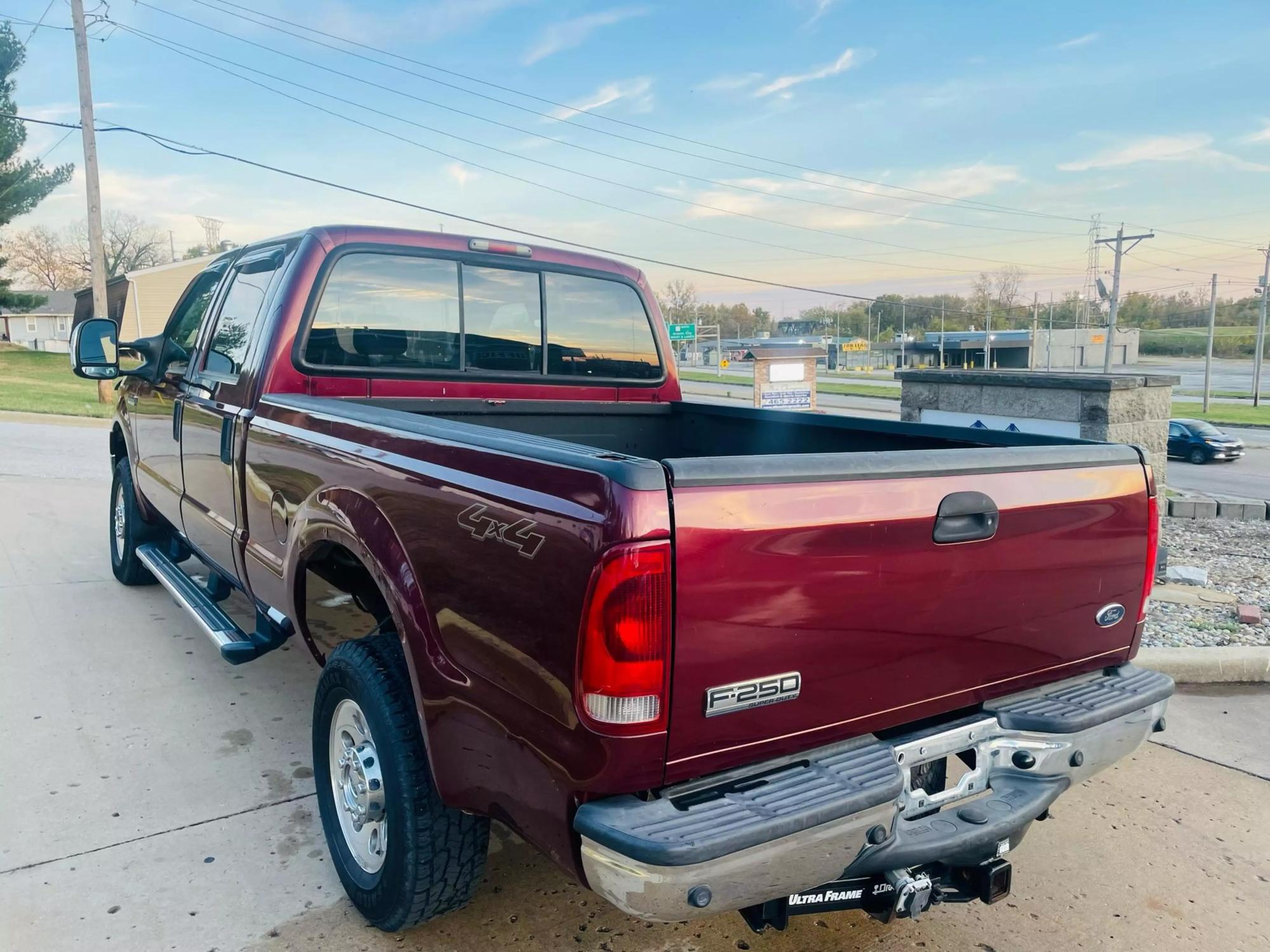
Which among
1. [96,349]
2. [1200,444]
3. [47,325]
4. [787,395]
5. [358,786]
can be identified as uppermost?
[47,325]

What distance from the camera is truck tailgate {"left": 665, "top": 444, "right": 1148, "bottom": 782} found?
6.26 ft

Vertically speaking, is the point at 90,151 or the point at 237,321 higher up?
the point at 90,151

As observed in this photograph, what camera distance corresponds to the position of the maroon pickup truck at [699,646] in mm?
1861

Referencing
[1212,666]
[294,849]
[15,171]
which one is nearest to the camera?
[294,849]

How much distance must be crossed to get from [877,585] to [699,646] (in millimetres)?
509

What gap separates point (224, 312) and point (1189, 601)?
20.8ft

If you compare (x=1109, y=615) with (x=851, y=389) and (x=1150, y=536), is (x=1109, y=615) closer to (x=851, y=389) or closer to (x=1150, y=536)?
(x=1150, y=536)

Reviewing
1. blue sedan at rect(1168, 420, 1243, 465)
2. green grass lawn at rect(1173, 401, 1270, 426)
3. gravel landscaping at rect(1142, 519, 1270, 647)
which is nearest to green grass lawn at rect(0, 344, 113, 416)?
gravel landscaping at rect(1142, 519, 1270, 647)

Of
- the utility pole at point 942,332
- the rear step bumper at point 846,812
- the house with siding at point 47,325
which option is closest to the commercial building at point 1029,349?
the utility pole at point 942,332

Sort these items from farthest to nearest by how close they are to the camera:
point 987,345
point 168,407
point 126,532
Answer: point 987,345
point 126,532
point 168,407

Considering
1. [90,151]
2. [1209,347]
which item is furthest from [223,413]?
[1209,347]

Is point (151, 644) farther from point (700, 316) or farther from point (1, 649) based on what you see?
point (700, 316)

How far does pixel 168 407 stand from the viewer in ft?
15.5

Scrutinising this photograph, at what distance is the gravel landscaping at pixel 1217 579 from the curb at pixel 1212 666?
0.24 meters
